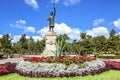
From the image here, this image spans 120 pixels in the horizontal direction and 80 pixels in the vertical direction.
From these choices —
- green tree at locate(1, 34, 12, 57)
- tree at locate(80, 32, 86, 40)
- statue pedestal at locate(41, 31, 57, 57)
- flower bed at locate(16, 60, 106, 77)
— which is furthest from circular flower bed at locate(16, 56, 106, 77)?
tree at locate(80, 32, 86, 40)

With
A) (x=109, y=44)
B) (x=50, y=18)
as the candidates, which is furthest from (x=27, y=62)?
(x=109, y=44)

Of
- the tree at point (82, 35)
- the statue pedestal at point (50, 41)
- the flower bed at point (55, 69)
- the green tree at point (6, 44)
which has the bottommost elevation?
the flower bed at point (55, 69)

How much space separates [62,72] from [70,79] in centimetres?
Answer: 66

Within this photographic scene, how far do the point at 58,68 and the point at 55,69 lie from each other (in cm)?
15

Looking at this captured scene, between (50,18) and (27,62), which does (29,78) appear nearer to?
(27,62)

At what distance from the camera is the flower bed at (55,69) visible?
10.4 meters

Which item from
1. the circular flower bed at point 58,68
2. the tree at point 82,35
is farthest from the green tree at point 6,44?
the circular flower bed at point 58,68

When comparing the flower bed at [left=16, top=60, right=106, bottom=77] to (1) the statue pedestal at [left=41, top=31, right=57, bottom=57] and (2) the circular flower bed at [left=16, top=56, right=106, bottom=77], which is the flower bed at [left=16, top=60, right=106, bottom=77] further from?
(1) the statue pedestal at [left=41, top=31, right=57, bottom=57]

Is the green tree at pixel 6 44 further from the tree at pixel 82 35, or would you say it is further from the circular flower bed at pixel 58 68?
the circular flower bed at pixel 58 68

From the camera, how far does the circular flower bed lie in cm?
1046

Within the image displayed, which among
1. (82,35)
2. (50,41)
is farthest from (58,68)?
(82,35)

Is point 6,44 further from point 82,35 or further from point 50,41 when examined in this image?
point 50,41

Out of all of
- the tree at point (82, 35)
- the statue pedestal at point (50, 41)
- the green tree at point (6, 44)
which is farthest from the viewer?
the tree at point (82, 35)

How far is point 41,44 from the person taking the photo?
197ft
